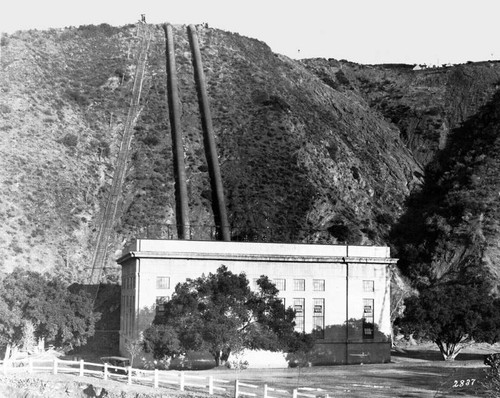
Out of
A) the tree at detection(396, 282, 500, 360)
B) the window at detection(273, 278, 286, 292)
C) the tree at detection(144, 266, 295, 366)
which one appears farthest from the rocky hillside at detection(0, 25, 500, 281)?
the tree at detection(396, 282, 500, 360)

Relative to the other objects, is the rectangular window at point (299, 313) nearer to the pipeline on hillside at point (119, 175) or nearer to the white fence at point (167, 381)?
the white fence at point (167, 381)

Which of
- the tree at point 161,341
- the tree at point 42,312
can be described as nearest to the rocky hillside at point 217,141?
the tree at point 42,312

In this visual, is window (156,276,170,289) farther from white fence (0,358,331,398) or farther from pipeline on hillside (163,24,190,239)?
pipeline on hillside (163,24,190,239)

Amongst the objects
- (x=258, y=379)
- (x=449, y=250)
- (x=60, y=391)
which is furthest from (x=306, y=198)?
(x=60, y=391)

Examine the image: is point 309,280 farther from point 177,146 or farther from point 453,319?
point 177,146

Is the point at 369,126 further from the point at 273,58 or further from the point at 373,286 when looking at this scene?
the point at 373,286
